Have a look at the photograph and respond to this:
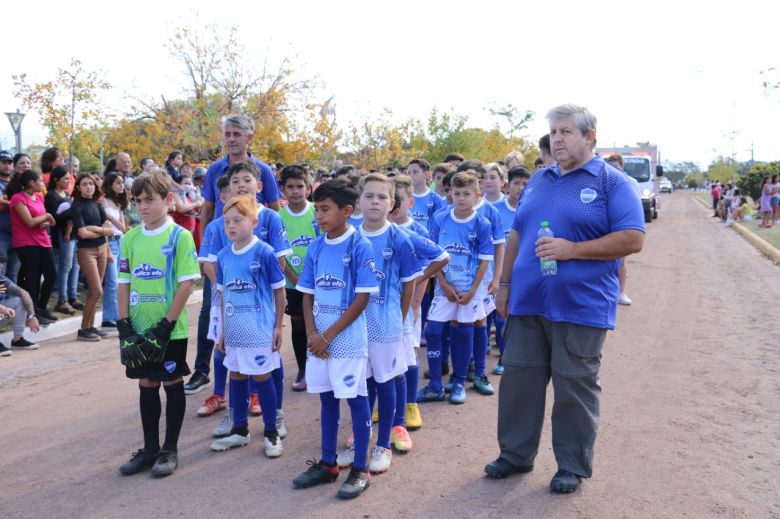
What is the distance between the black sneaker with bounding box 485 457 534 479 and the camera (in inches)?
181

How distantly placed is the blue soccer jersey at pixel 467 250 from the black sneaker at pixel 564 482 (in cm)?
228

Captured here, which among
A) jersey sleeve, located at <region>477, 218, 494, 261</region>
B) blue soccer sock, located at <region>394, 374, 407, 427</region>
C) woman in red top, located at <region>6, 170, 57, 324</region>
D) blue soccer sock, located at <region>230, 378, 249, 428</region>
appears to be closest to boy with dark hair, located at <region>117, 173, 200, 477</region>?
blue soccer sock, located at <region>230, 378, 249, 428</region>

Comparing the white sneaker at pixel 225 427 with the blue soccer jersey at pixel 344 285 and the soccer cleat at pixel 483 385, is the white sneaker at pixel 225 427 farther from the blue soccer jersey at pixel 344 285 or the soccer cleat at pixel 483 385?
the soccer cleat at pixel 483 385

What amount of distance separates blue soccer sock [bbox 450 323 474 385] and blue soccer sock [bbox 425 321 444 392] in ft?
0.46

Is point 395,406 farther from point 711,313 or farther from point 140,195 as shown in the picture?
point 711,313

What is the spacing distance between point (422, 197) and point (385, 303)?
395cm

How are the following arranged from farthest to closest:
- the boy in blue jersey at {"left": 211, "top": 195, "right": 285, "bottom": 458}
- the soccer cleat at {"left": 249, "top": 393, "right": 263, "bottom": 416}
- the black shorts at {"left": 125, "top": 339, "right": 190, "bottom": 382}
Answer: the soccer cleat at {"left": 249, "top": 393, "right": 263, "bottom": 416} → the boy in blue jersey at {"left": 211, "top": 195, "right": 285, "bottom": 458} → the black shorts at {"left": 125, "top": 339, "right": 190, "bottom": 382}

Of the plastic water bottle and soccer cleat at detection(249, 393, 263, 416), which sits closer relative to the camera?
the plastic water bottle

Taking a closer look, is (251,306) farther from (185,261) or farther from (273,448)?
(273,448)

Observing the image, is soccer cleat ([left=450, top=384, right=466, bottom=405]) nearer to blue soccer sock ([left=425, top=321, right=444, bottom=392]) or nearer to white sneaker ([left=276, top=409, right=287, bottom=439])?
blue soccer sock ([left=425, top=321, right=444, bottom=392])

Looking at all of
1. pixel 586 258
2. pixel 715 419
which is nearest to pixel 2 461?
pixel 586 258

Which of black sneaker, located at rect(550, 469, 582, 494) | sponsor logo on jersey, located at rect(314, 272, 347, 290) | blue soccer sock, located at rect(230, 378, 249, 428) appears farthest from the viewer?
blue soccer sock, located at rect(230, 378, 249, 428)

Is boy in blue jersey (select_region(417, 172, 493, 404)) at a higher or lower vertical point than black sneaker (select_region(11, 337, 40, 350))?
higher

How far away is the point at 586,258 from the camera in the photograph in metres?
4.29
